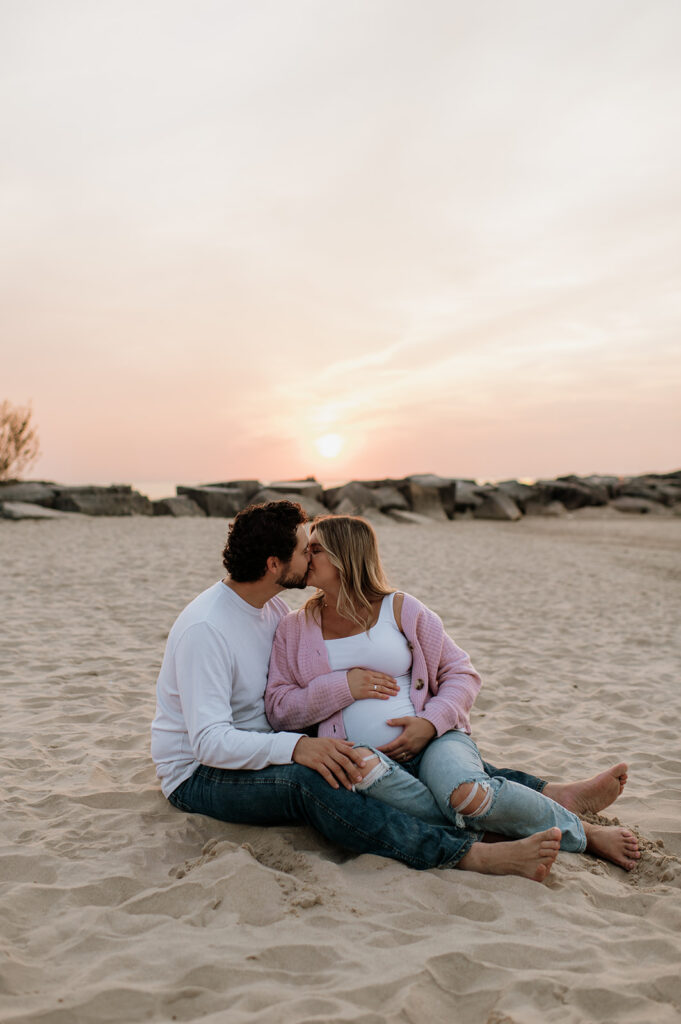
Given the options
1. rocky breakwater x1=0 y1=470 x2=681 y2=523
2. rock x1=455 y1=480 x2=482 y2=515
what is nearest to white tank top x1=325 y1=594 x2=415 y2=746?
rocky breakwater x1=0 y1=470 x2=681 y2=523

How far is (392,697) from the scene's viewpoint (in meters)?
2.95

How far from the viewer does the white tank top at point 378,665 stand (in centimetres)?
290

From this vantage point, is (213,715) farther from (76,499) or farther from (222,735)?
(76,499)

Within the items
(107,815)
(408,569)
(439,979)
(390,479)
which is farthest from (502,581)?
(390,479)

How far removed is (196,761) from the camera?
3.00m

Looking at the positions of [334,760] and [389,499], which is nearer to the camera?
[334,760]

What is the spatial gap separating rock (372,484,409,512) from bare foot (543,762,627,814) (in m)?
18.0

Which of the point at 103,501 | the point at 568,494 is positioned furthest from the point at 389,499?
the point at 568,494

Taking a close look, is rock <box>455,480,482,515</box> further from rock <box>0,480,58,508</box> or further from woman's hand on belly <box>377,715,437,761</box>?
woman's hand on belly <box>377,715,437,761</box>

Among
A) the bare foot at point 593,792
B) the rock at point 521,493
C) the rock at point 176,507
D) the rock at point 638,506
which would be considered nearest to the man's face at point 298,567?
the bare foot at point 593,792

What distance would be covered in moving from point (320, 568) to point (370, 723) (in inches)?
23.8

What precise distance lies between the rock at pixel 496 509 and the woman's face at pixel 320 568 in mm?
20379

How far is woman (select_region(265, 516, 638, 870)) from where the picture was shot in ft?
9.00

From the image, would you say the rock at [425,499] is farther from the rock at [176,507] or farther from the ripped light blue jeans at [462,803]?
the ripped light blue jeans at [462,803]
